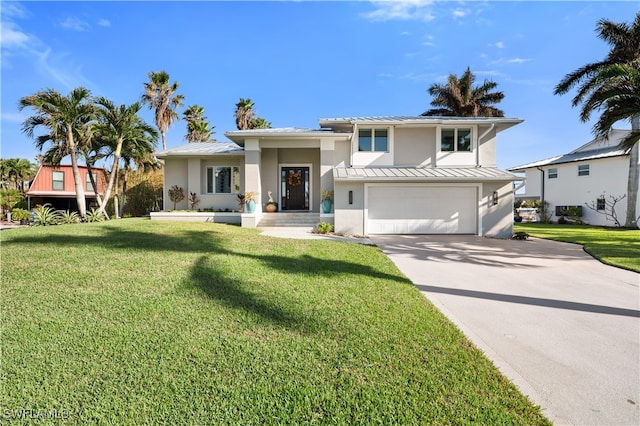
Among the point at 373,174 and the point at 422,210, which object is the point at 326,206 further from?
the point at 422,210

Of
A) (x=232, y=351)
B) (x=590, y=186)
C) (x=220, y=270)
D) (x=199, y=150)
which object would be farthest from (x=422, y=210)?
(x=590, y=186)

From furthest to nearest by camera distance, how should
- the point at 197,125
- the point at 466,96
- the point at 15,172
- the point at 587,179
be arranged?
the point at 15,172 < the point at 197,125 < the point at 466,96 < the point at 587,179

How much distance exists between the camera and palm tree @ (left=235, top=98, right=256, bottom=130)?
98.0ft

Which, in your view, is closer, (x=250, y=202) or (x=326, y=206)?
(x=250, y=202)

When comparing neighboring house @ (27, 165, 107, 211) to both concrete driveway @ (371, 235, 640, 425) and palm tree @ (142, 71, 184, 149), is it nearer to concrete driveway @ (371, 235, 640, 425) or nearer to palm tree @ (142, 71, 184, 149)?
palm tree @ (142, 71, 184, 149)

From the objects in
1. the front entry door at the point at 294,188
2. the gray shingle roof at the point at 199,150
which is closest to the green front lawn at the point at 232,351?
the gray shingle roof at the point at 199,150

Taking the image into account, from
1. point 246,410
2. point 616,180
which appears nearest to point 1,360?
point 246,410

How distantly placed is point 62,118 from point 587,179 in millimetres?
33160

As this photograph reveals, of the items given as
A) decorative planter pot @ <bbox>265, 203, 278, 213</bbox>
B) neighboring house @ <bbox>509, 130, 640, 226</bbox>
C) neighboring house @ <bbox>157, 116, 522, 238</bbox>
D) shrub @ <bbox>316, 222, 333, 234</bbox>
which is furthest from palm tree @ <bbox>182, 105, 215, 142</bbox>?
neighboring house @ <bbox>509, 130, 640, 226</bbox>

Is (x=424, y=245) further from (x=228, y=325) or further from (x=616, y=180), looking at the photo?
(x=616, y=180)

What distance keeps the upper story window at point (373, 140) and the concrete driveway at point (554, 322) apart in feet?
24.7

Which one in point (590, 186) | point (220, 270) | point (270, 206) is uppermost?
point (590, 186)

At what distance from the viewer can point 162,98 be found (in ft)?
88.2

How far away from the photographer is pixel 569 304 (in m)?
4.71
